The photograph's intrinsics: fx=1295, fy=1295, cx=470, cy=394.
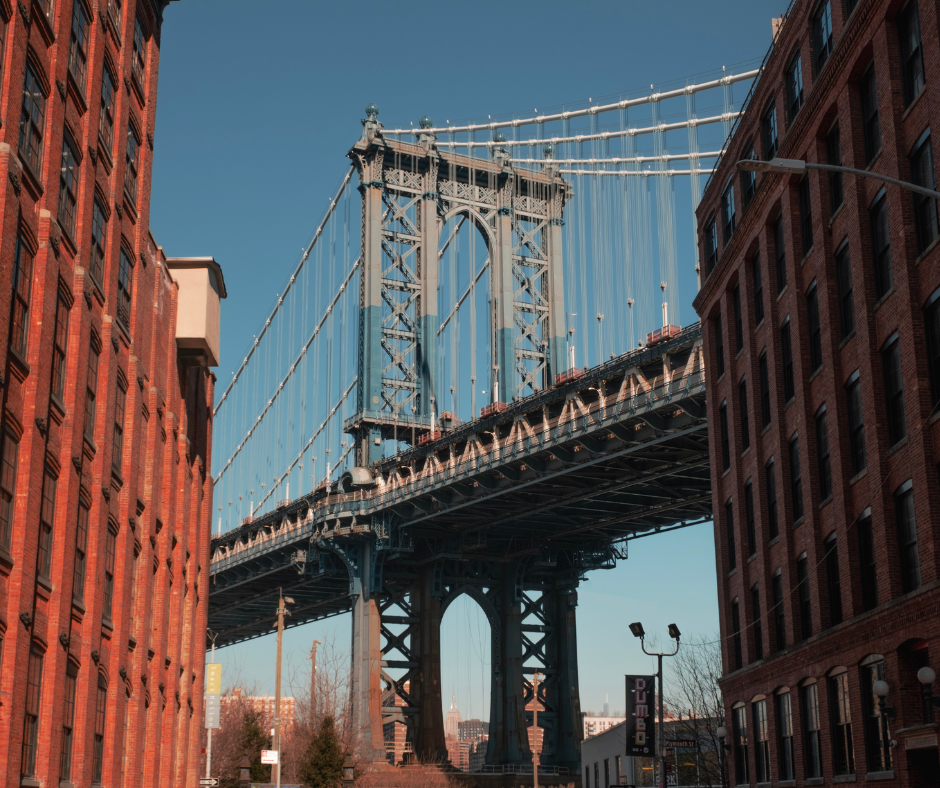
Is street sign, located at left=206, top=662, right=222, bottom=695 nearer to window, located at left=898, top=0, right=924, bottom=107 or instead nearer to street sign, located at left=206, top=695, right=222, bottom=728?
street sign, located at left=206, top=695, right=222, bottom=728

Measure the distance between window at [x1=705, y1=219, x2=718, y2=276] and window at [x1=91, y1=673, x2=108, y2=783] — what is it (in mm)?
25602

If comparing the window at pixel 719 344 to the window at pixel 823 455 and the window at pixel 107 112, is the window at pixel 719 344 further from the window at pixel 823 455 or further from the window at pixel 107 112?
the window at pixel 107 112

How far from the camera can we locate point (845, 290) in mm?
31031

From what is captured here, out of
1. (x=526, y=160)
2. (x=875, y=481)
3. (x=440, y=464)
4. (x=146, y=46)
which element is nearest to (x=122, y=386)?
(x=146, y=46)

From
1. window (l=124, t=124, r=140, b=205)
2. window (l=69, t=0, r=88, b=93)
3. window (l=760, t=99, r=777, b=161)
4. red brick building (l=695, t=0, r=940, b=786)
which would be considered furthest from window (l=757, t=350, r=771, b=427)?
window (l=69, t=0, r=88, b=93)

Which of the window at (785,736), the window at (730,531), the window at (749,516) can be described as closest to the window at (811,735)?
the window at (785,736)

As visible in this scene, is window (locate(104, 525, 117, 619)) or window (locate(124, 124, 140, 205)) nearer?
window (locate(104, 525, 117, 619))

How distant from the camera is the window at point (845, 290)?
3069 centimetres

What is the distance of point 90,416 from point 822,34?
2068 centimetres

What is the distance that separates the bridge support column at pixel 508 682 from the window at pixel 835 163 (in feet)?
186

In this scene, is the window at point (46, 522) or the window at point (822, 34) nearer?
the window at point (46, 522)

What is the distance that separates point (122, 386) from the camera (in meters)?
32.3

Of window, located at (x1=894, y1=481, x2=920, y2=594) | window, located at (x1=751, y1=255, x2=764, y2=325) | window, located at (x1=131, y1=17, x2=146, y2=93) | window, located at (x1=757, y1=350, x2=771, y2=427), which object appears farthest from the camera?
window, located at (x1=751, y1=255, x2=764, y2=325)

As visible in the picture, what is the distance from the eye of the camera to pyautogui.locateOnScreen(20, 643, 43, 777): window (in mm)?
23250
